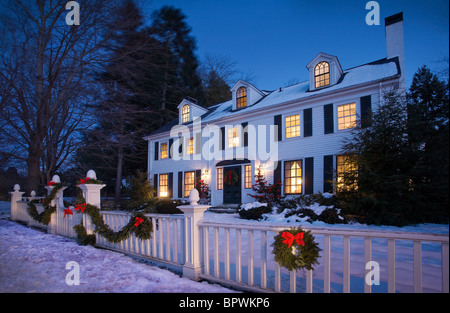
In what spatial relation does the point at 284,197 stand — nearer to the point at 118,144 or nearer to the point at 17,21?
the point at 118,144

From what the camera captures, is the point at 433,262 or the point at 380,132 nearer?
the point at 433,262

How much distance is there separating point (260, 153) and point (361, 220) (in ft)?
18.3

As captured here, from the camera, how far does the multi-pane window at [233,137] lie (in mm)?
13086

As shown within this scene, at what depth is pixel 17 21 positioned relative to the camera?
929 centimetres

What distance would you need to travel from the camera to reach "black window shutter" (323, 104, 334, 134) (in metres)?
10.2

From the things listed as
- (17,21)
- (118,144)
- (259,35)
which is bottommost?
(118,144)

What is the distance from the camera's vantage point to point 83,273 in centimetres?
337

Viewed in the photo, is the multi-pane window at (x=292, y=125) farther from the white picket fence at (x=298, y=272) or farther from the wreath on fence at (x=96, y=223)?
the wreath on fence at (x=96, y=223)

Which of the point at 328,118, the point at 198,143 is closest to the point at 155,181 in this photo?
the point at 198,143

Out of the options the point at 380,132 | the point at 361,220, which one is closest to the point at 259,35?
the point at 380,132

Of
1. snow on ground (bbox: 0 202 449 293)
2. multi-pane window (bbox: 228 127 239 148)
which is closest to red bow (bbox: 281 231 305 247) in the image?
snow on ground (bbox: 0 202 449 293)

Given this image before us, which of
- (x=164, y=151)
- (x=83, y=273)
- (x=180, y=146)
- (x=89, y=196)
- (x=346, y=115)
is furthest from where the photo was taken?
(x=164, y=151)

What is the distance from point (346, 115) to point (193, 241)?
8.81 m

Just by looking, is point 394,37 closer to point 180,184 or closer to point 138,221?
point 138,221
